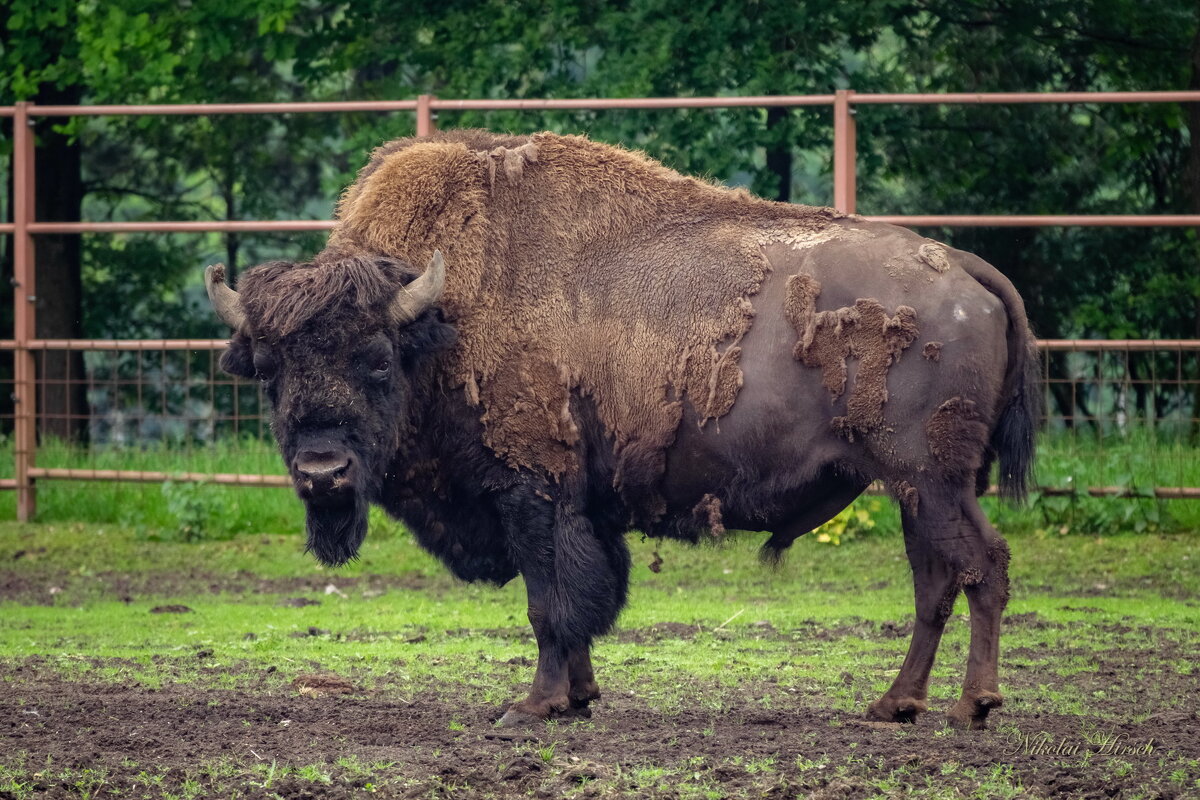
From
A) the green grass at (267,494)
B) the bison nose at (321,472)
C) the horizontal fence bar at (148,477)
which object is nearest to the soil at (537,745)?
the bison nose at (321,472)

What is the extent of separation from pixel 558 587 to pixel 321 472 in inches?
42.2

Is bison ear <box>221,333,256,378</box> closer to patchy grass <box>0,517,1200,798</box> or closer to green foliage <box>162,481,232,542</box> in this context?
patchy grass <box>0,517,1200,798</box>

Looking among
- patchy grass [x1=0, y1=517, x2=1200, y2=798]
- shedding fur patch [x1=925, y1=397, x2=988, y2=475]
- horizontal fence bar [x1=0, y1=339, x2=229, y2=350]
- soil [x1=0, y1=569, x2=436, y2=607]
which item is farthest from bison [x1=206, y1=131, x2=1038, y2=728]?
horizontal fence bar [x1=0, y1=339, x2=229, y2=350]

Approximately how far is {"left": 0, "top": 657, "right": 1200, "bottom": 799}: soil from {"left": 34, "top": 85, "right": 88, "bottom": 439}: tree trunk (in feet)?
Answer: 35.6

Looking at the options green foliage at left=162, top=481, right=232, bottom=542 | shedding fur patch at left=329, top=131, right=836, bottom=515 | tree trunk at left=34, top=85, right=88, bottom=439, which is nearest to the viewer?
shedding fur patch at left=329, top=131, right=836, bottom=515

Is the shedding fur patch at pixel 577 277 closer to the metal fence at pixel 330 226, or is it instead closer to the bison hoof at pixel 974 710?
the bison hoof at pixel 974 710

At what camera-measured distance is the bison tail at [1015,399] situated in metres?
6.16

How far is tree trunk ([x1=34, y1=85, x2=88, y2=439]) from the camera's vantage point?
1700 cm

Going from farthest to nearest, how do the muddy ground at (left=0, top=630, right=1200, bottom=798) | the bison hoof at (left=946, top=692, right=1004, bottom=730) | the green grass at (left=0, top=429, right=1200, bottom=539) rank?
the green grass at (left=0, top=429, right=1200, bottom=539) < the bison hoof at (left=946, top=692, right=1004, bottom=730) < the muddy ground at (left=0, top=630, right=1200, bottom=798)

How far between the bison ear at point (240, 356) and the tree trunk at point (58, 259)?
428 inches

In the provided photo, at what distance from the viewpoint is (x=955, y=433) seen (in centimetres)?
592

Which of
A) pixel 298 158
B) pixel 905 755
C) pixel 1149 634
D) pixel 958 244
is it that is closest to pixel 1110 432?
pixel 1149 634

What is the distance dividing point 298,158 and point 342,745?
55.0ft

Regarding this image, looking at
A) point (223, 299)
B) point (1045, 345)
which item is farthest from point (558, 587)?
point (1045, 345)
